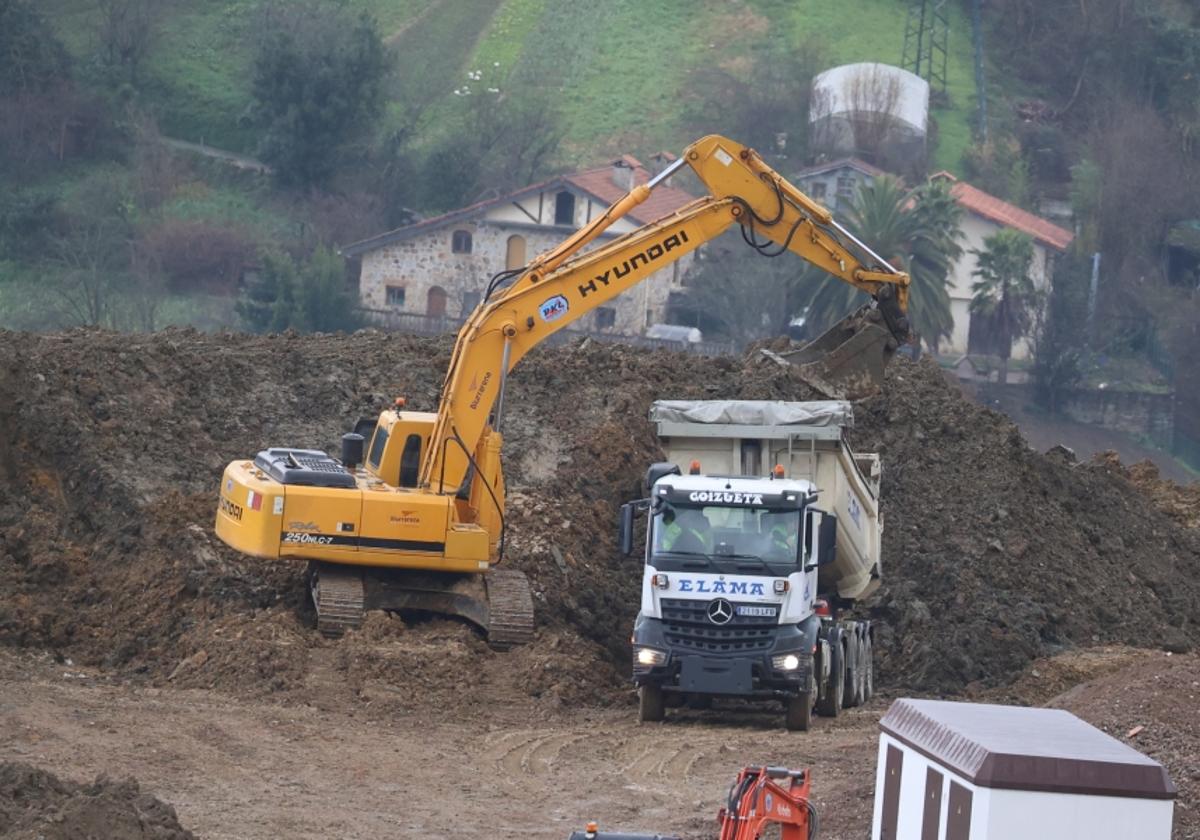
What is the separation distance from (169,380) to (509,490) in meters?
4.75

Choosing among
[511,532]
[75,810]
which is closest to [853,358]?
[511,532]

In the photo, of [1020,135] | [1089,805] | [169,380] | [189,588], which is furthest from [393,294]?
[1089,805]

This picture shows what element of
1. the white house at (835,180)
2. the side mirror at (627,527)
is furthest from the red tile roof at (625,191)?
the side mirror at (627,527)

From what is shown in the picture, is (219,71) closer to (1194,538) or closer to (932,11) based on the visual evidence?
(932,11)

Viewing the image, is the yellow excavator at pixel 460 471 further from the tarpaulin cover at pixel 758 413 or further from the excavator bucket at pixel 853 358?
the excavator bucket at pixel 853 358

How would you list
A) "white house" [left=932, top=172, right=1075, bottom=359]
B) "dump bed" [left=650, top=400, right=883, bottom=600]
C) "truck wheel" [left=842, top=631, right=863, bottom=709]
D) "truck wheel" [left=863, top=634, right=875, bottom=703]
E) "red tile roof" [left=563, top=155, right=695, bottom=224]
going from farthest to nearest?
"white house" [left=932, top=172, right=1075, bottom=359] → "red tile roof" [left=563, top=155, right=695, bottom=224] → "truck wheel" [left=863, top=634, right=875, bottom=703] → "truck wheel" [left=842, top=631, right=863, bottom=709] → "dump bed" [left=650, top=400, right=883, bottom=600]

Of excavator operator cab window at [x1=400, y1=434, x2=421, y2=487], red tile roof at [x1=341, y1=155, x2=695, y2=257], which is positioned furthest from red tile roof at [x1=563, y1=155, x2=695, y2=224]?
excavator operator cab window at [x1=400, y1=434, x2=421, y2=487]

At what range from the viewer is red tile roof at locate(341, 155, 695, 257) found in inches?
2653

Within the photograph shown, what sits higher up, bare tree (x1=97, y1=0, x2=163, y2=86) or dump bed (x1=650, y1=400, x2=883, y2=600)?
bare tree (x1=97, y1=0, x2=163, y2=86)

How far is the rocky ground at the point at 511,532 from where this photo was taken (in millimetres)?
18484

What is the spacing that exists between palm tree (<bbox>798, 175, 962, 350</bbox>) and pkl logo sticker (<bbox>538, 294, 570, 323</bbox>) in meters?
41.2

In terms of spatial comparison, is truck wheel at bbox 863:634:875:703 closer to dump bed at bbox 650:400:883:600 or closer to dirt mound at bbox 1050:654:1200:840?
dump bed at bbox 650:400:883:600

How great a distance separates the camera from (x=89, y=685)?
17.8m

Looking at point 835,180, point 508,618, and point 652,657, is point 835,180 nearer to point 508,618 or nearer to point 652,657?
point 508,618
